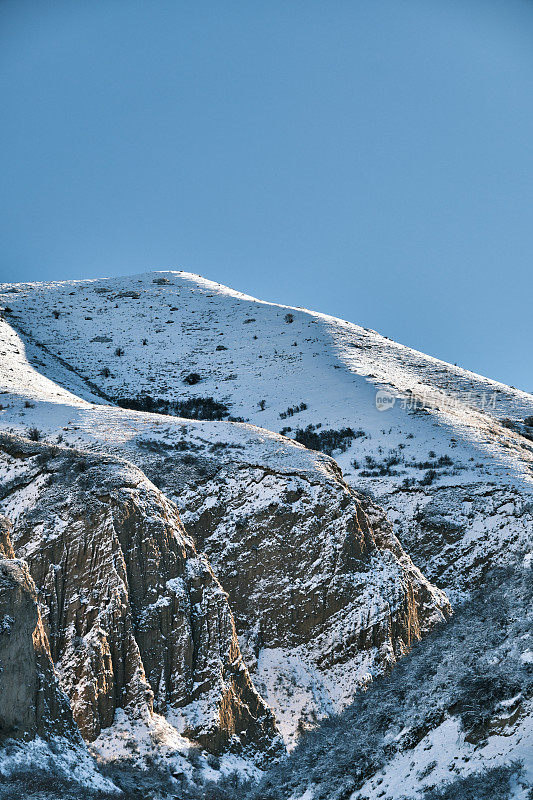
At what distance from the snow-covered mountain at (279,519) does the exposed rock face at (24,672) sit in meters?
1.60

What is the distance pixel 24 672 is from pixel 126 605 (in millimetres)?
4402

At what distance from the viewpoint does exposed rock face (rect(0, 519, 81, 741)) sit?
15445 mm

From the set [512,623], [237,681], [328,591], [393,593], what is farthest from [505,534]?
[237,681]

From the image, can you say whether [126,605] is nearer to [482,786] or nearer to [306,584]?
[306,584]

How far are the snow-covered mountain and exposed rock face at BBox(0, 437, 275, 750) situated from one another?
3.0 inches

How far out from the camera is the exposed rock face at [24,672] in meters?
15.4

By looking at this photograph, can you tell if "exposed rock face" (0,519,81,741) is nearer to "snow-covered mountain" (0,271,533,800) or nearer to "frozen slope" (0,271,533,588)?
"snow-covered mountain" (0,271,533,800)

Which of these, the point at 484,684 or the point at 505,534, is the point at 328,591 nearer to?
the point at 484,684

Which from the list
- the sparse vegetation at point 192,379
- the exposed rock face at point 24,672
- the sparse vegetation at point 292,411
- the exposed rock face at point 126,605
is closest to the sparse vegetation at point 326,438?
the sparse vegetation at point 292,411

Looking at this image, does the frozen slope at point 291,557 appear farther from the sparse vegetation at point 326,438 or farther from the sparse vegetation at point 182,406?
the sparse vegetation at point 182,406

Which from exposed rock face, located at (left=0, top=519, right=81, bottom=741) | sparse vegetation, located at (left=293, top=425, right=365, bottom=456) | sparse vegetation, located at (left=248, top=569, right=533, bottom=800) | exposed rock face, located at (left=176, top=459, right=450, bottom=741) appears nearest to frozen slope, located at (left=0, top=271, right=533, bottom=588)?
sparse vegetation, located at (left=293, top=425, right=365, bottom=456)

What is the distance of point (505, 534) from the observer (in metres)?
35.0

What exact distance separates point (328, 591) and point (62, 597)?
11.1 metres

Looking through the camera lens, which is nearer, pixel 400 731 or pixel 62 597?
pixel 400 731
